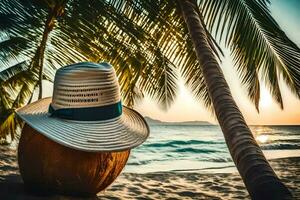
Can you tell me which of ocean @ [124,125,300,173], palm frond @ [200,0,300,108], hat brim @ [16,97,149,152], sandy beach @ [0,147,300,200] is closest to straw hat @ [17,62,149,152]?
hat brim @ [16,97,149,152]

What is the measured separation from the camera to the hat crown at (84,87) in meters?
2.63

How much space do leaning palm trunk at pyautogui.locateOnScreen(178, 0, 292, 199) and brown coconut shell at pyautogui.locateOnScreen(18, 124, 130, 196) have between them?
96cm

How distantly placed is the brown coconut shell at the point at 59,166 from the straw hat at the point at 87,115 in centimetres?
26

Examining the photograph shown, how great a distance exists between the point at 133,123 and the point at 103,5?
2.20 meters

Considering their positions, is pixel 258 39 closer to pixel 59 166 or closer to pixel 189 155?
pixel 59 166

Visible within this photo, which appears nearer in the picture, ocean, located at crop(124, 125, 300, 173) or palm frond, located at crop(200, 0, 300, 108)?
palm frond, located at crop(200, 0, 300, 108)

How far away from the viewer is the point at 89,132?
97.2 inches

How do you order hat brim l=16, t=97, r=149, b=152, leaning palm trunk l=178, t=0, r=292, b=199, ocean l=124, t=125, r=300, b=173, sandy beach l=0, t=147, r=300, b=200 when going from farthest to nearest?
1. ocean l=124, t=125, r=300, b=173
2. sandy beach l=0, t=147, r=300, b=200
3. hat brim l=16, t=97, r=149, b=152
4. leaning palm trunk l=178, t=0, r=292, b=199

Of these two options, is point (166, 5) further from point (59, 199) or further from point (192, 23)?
point (59, 199)

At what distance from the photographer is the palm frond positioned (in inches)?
178

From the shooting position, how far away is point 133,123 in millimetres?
3000

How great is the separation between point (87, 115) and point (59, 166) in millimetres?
529

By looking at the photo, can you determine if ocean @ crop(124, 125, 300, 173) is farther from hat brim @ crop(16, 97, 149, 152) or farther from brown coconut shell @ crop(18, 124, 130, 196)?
hat brim @ crop(16, 97, 149, 152)

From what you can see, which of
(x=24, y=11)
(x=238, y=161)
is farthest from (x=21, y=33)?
(x=238, y=161)
